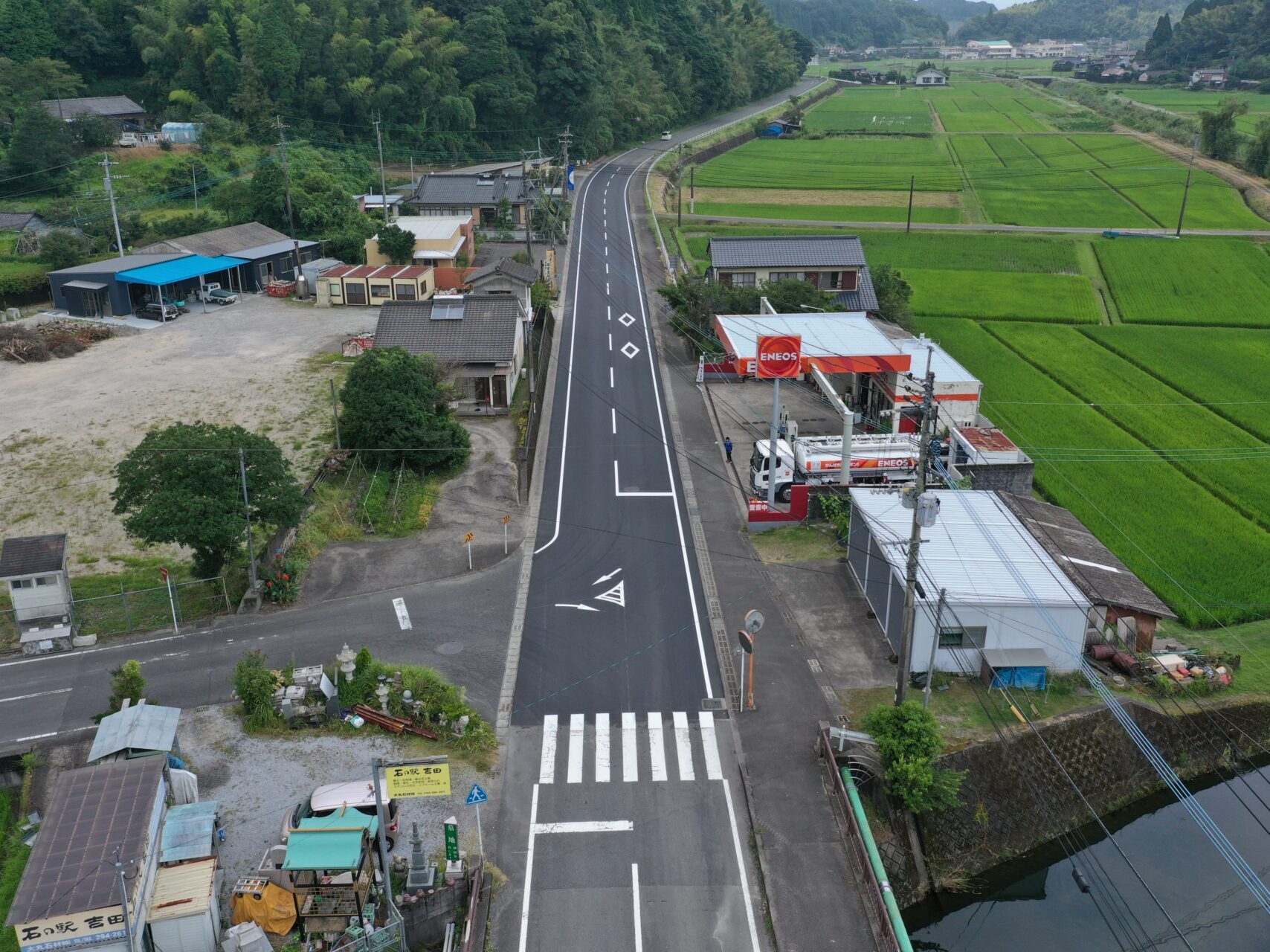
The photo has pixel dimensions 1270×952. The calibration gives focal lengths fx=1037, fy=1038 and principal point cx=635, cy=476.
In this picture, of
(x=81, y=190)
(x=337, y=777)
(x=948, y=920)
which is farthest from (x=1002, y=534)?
(x=81, y=190)

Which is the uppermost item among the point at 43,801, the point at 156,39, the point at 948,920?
the point at 156,39

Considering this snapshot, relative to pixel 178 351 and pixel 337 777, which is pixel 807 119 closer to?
pixel 178 351

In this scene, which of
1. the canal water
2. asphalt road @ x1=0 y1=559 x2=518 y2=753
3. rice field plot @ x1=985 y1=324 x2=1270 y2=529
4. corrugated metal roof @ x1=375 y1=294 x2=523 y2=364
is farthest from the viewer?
corrugated metal roof @ x1=375 y1=294 x2=523 y2=364

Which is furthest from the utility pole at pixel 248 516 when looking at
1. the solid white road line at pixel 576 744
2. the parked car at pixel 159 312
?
the parked car at pixel 159 312

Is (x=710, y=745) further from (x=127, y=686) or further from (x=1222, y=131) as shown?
(x=1222, y=131)

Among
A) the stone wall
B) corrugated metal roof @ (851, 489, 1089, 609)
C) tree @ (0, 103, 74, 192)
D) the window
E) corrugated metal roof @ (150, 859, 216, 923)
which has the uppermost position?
tree @ (0, 103, 74, 192)

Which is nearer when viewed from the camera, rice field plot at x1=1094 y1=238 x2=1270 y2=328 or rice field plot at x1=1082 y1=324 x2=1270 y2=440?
rice field plot at x1=1082 y1=324 x2=1270 y2=440

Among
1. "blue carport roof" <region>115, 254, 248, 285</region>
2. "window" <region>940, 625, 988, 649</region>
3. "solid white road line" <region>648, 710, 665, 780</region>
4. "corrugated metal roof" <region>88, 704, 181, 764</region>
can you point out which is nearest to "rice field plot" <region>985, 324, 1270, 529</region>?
"window" <region>940, 625, 988, 649</region>

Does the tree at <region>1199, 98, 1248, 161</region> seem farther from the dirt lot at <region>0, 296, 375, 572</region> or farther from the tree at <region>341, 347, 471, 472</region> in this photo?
the tree at <region>341, 347, 471, 472</region>
